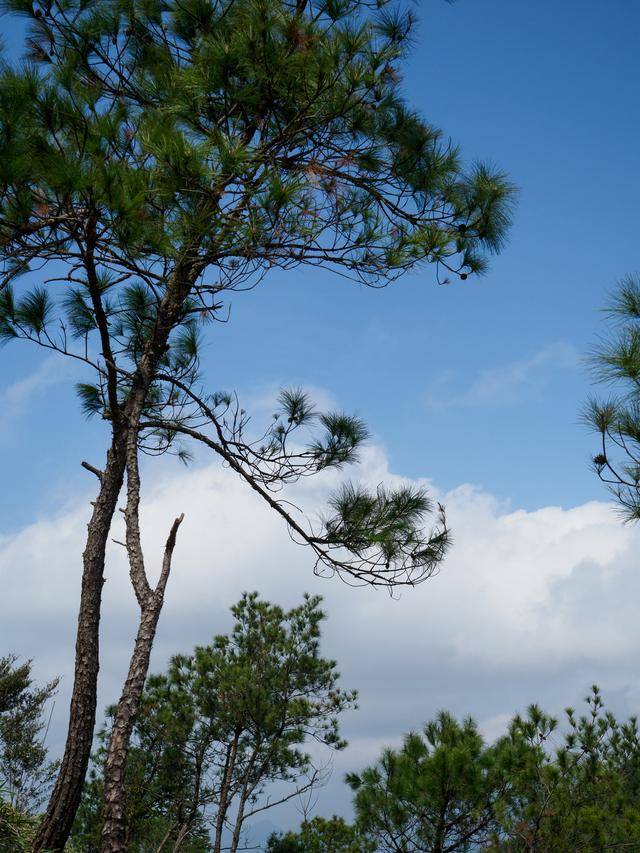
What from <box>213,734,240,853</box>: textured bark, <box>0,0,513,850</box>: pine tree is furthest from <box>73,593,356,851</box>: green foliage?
<box>0,0,513,850</box>: pine tree

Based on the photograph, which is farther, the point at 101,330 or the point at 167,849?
the point at 167,849

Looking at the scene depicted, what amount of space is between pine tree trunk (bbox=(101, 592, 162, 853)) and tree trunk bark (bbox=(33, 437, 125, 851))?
171mm

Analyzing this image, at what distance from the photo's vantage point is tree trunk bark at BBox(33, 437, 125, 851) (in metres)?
3.91

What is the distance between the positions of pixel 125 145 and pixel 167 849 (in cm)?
850

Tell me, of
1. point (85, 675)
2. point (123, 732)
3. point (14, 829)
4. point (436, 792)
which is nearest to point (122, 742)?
point (123, 732)

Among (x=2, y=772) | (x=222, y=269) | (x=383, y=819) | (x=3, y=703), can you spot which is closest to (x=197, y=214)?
(x=222, y=269)

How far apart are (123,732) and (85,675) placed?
0.43 meters

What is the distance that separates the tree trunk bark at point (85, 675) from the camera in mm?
3908

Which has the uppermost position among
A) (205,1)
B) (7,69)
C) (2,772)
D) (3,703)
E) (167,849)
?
(205,1)

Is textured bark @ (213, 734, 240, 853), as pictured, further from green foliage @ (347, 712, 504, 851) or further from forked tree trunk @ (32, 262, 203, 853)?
forked tree trunk @ (32, 262, 203, 853)

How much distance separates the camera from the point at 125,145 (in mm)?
4695

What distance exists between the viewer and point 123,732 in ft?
13.1

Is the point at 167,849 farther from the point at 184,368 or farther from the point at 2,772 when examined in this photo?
the point at 184,368

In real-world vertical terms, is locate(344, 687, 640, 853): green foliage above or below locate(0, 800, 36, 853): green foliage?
above
